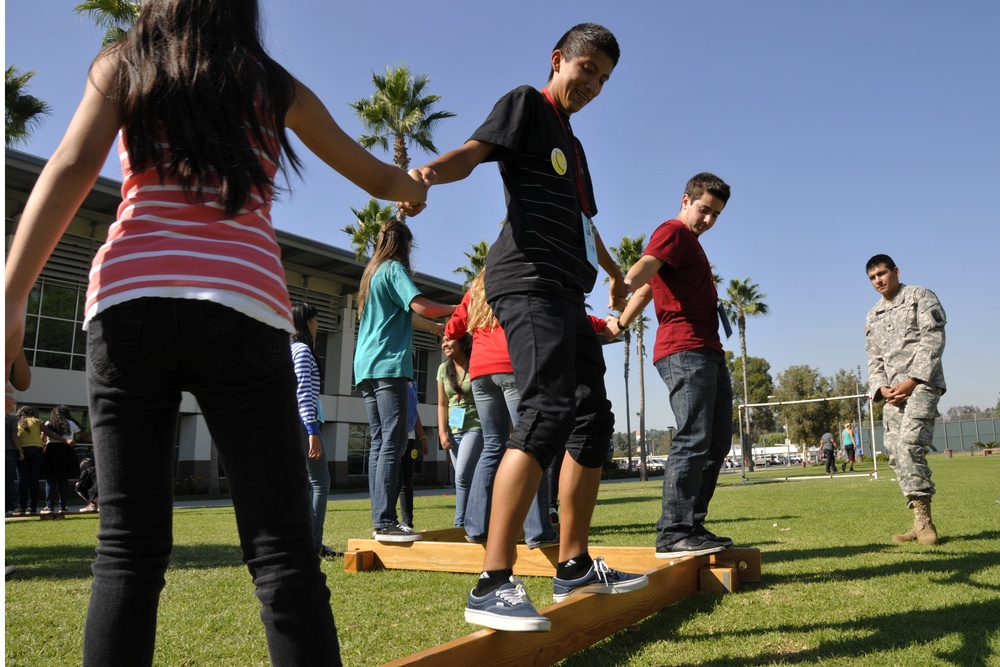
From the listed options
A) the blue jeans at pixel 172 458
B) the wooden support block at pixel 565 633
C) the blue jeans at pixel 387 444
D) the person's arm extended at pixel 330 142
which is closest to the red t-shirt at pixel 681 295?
the wooden support block at pixel 565 633

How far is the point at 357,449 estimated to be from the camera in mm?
32406

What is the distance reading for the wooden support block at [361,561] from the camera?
5.05m

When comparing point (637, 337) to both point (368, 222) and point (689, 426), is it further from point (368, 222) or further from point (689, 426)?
point (689, 426)

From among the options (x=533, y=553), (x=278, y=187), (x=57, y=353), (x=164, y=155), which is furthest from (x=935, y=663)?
(x=57, y=353)

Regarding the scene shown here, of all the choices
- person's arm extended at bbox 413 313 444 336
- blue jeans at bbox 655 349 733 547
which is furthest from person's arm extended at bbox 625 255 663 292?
person's arm extended at bbox 413 313 444 336

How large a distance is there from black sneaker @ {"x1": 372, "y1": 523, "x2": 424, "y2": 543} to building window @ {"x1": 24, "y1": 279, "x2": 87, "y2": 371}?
66.5 ft

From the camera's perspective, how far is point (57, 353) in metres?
23.0

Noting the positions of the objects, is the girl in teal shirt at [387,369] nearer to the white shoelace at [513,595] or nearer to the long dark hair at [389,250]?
the long dark hair at [389,250]

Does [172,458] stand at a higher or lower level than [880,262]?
lower

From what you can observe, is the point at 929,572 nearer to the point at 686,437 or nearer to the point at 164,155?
the point at 686,437

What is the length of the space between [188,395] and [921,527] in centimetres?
1976

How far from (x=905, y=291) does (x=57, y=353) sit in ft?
78.7

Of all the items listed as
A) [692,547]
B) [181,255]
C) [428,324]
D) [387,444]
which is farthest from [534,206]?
[428,324]

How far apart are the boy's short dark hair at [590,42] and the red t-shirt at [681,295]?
64.4 inches
